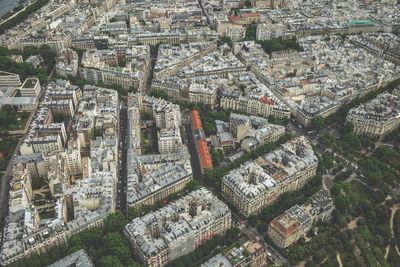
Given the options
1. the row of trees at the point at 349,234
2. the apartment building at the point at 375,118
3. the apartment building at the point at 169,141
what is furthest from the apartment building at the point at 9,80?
the apartment building at the point at 375,118

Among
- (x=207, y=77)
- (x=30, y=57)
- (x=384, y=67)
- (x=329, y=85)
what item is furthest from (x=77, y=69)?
(x=384, y=67)

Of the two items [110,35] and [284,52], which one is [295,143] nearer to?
[284,52]

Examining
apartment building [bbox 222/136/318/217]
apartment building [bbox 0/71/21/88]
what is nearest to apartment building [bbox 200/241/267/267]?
apartment building [bbox 222/136/318/217]

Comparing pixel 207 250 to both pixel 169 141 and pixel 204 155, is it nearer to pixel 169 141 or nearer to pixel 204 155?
pixel 204 155

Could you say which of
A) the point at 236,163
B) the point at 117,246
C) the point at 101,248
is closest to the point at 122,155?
the point at 236,163

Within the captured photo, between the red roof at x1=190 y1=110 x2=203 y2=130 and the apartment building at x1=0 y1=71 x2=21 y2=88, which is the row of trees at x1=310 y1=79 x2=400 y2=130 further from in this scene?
the apartment building at x1=0 y1=71 x2=21 y2=88

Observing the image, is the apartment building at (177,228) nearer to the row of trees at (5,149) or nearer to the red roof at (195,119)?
the red roof at (195,119)
